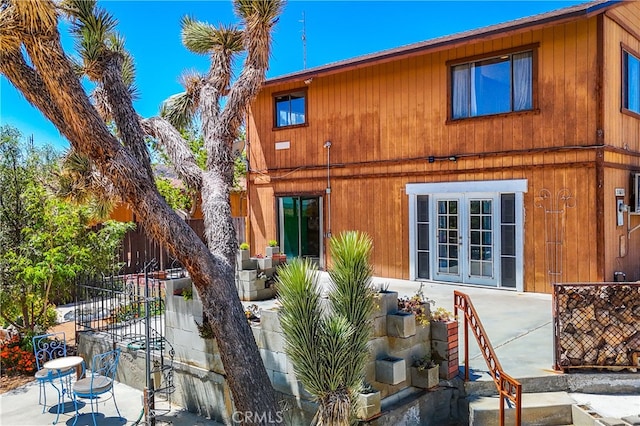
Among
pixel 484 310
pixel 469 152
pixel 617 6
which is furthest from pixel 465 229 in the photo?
pixel 617 6

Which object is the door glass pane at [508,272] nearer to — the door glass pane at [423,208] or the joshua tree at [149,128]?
the door glass pane at [423,208]

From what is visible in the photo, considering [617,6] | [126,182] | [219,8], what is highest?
[219,8]

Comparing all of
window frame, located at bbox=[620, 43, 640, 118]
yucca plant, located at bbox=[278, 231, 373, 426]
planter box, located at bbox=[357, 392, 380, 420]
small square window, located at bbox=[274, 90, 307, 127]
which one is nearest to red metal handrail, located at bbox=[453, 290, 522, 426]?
planter box, located at bbox=[357, 392, 380, 420]

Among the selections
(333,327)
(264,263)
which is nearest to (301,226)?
(264,263)

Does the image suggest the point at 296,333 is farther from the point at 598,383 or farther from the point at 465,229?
the point at 465,229

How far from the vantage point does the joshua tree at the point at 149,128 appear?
4.91 meters

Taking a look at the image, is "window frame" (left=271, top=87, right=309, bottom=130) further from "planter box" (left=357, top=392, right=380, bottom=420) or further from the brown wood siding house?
"planter box" (left=357, top=392, right=380, bottom=420)

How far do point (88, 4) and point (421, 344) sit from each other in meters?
6.07

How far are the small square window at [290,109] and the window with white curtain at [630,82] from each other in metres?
7.53

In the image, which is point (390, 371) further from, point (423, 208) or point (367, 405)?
point (423, 208)

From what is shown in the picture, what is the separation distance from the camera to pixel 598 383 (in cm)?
552

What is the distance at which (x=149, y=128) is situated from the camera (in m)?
7.78

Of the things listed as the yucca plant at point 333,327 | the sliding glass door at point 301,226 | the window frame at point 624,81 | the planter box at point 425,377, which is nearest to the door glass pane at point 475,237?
the window frame at point 624,81

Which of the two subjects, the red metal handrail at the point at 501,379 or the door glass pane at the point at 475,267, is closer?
the red metal handrail at the point at 501,379
